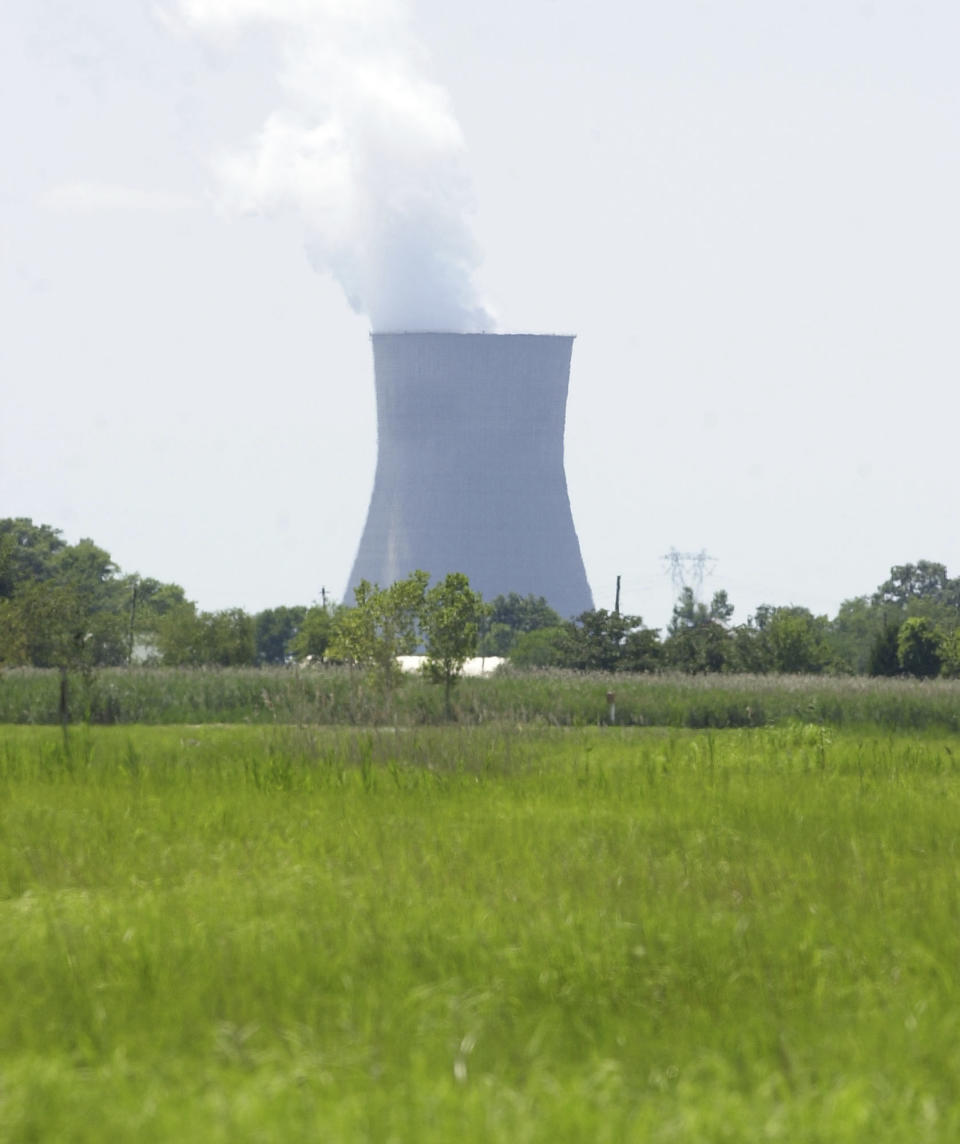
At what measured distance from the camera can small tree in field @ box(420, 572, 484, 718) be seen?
2561 cm

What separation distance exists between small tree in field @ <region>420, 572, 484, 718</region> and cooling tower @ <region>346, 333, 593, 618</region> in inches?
1528

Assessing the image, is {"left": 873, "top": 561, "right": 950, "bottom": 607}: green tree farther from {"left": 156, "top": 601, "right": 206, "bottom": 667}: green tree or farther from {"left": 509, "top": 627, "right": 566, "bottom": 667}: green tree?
{"left": 156, "top": 601, "right": 206, "bottom": 667}: green tree

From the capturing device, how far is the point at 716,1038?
4.70 metres

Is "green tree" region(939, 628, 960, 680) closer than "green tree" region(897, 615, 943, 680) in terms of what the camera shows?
Yes

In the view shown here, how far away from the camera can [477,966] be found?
216 inches

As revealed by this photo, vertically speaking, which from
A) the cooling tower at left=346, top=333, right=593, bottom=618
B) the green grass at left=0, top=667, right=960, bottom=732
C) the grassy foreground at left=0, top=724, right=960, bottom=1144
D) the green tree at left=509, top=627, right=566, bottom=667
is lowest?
the grassy foreground at left=0, top=724, right=960, bottom=1144

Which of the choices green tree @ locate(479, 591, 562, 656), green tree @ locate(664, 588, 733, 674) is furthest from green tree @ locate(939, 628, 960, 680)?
green tree @ locate(479, 591, 562, 656)

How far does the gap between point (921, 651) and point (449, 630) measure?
91.3 ft

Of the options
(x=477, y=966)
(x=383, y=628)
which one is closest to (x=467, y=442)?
(x=383, y=628)

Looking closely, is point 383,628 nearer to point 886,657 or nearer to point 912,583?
point 886,657

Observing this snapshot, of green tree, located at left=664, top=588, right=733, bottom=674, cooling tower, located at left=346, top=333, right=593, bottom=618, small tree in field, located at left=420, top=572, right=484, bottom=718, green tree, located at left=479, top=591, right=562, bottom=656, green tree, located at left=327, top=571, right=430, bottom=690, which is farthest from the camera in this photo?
green tree, located at left=479, top=591, right=562, bottom=656

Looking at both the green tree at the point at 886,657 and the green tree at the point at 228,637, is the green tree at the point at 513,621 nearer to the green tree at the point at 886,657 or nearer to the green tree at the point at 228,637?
the green tree at the point at 228,637

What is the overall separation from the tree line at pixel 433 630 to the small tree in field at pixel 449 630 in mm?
24

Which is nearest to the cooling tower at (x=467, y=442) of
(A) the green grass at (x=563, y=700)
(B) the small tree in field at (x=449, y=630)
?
(A) the green grass at (x=563, y=700)
